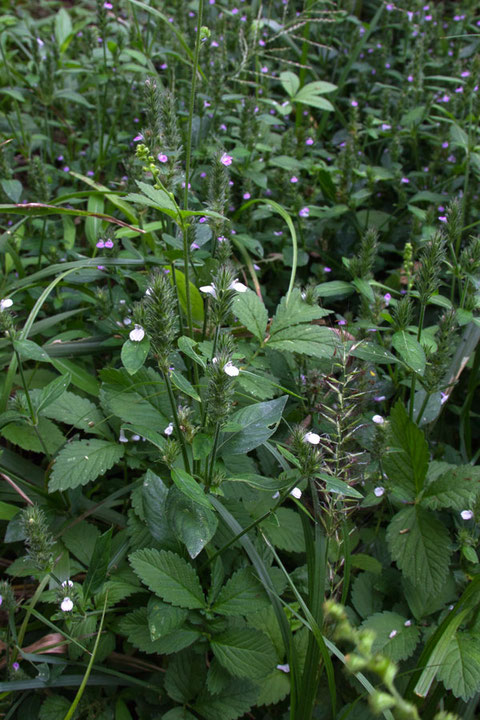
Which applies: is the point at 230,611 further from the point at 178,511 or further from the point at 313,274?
the point at 313,274

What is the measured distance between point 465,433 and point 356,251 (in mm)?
1246

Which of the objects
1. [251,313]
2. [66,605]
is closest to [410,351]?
[251,313]

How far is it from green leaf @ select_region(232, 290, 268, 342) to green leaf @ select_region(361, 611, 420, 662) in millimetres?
1031

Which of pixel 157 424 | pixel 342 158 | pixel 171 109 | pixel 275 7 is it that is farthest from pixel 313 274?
pixel 275 7

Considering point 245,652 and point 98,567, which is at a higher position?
point 98,567

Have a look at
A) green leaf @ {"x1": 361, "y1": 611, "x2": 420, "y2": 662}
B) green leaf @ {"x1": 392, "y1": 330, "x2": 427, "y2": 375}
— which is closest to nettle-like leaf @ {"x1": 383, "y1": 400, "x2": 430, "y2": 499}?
green leaf @ {"x1": 392, "y1": 330, "x2": 427, "y2": 375}

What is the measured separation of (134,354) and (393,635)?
49.9 inches

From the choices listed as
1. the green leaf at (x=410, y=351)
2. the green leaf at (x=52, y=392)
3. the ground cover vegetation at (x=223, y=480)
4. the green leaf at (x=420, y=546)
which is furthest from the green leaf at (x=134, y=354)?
the green leaf at (x=420, y=546)

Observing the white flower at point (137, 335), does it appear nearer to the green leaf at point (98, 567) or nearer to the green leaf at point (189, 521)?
the green leaf at point (189, 521)

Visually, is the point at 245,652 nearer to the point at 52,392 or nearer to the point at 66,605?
the point at 66,605

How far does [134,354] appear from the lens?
1.58 metres

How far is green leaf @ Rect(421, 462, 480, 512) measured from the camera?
201cm

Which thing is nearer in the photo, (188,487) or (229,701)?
(188,487)

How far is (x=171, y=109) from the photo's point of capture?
6.98ft
